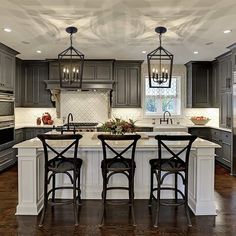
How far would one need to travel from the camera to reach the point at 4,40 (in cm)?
538

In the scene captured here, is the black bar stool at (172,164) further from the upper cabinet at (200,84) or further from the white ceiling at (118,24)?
the upper cabinet at (200,84)

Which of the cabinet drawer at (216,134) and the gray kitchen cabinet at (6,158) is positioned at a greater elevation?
the cabinet drawer at (216,134)

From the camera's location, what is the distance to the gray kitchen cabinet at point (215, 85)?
7.24m

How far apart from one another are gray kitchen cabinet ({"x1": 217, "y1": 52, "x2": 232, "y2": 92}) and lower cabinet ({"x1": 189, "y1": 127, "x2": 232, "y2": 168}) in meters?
1.06

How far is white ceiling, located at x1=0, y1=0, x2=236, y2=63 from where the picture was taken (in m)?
3.54

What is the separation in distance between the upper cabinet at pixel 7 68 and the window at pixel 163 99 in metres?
3.64

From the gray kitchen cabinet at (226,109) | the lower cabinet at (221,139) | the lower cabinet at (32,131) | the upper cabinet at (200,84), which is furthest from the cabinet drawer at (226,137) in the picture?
the lower cabinet at (32,131)

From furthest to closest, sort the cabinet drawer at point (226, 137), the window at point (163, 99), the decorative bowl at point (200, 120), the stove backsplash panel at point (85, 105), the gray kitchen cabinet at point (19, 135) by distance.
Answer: the window at point (163, 99)
the stove backsplash panel at point (85, 105)
the decorative bowl at point (200, 120)
the gray kitchen cabinet at point (19, 135)
the cabinet drawer at point (226, 137)

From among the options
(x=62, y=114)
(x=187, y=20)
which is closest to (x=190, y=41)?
(x=187, y=20)

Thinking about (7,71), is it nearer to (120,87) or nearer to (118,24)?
(120,87)

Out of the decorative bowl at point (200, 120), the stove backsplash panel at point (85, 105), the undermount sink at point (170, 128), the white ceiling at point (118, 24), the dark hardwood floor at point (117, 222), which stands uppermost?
the white ceiling at point (118, 24)

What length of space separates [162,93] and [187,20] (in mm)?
4119

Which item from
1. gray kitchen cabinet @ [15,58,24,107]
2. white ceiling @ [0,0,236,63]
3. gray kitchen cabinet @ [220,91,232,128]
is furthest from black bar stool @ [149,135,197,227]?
gray kitchen cabinet @ [15,58,24,107]

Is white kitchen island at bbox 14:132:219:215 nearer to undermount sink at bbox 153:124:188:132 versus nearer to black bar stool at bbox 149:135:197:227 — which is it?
black bar stool at bbox 149:135:197:227
